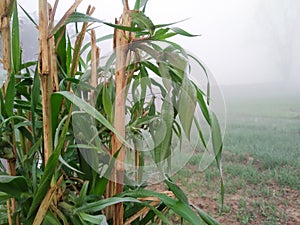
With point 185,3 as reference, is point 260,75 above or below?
below

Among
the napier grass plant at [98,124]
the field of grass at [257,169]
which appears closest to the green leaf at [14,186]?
the napier grass plant at [98,124]

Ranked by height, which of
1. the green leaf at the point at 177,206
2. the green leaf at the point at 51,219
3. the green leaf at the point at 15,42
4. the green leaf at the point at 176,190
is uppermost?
the green leaf at the point at 15,42

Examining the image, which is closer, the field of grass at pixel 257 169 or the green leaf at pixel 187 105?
the green leaf at pixel 187 105

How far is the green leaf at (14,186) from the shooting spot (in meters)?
0.28

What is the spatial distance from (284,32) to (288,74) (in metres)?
0.14

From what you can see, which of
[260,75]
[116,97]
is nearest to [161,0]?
[260,75]

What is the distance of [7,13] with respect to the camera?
328 millimetres

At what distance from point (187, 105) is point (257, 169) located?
839 millimetres

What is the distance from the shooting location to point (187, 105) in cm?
28

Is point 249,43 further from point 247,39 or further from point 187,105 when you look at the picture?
point 187,105

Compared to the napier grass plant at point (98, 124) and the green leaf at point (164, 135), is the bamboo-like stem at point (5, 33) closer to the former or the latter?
the napier grass plant at point (98, 124)

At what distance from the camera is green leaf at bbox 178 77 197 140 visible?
0.91 ft

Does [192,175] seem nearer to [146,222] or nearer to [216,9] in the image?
[216,9]

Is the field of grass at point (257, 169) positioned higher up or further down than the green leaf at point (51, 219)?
further down
